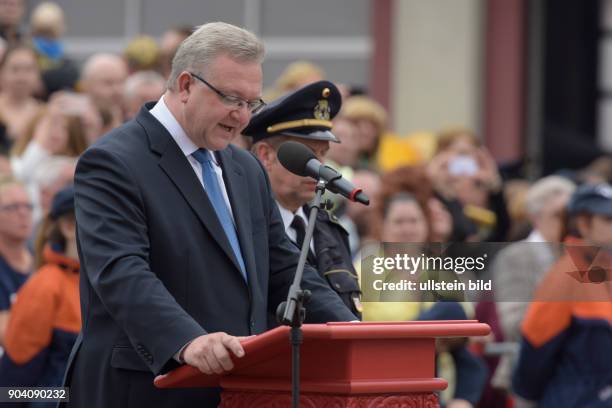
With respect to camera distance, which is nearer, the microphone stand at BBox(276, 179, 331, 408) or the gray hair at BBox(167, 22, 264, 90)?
the microphone stand at BBox(276, 179, 331, 408)

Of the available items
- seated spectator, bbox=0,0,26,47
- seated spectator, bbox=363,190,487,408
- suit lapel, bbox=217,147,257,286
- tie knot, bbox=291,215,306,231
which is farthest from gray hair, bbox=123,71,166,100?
suit lapel, bbox=217,147,257,286

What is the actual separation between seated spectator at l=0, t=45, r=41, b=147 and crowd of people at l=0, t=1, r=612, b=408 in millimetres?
10

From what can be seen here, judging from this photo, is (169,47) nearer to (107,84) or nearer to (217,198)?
(107,84)

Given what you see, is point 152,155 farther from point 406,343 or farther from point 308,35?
point 308,35

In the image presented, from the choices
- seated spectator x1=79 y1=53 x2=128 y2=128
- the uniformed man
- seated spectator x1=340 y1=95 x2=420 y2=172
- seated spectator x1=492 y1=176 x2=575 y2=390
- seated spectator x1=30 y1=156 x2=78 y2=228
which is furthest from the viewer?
seated spectator x1=340 y1=95 x2=420 y2=172

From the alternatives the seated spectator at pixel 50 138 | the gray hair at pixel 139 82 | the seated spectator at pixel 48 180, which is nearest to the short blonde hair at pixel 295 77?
the gray hair at pixel 139 82

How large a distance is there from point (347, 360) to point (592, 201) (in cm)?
374

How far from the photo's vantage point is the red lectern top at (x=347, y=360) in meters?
4.11

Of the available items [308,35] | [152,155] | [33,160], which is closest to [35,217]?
[33,160]

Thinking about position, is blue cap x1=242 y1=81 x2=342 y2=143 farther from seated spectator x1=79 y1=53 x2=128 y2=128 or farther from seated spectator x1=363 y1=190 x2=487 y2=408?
seated spectator x1=79 y1=53 x2=128 y2=128

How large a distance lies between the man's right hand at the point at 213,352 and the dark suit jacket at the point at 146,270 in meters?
0.11

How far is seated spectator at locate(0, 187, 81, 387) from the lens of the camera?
677 centimetres

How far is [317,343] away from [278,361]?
0.13 metres

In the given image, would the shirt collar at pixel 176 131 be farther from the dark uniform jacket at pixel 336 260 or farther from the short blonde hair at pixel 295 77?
the short blonde hair at pixel 295 77
